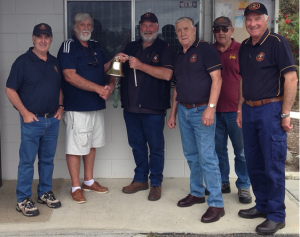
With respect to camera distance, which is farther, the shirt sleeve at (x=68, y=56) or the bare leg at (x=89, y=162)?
the bare leg at (x=89, y=162)

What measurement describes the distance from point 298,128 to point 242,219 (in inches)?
194

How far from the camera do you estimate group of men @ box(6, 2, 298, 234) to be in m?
3.40

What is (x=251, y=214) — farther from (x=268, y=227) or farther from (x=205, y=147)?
(x=205, y=147)

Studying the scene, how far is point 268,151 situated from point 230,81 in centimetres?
97

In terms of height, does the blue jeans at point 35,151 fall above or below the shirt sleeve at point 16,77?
below

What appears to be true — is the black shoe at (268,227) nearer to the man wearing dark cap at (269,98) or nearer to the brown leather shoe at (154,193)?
the man wearing dark cap at (269,98)

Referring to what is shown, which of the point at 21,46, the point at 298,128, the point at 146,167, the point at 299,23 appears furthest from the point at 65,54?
the point at 299,23

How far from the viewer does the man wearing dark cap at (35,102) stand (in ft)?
12.0

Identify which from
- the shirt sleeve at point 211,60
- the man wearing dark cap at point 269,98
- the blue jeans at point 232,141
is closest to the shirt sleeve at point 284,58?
the man wearing dark cap at point 269,98

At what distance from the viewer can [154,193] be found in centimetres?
428

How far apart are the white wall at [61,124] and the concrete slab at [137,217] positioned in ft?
1.79

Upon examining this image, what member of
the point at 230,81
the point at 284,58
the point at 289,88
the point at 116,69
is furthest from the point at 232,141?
the point at 116,69

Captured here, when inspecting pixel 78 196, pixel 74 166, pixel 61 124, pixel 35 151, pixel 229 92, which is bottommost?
pixel 78 196

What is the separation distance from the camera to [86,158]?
4.44 meters
